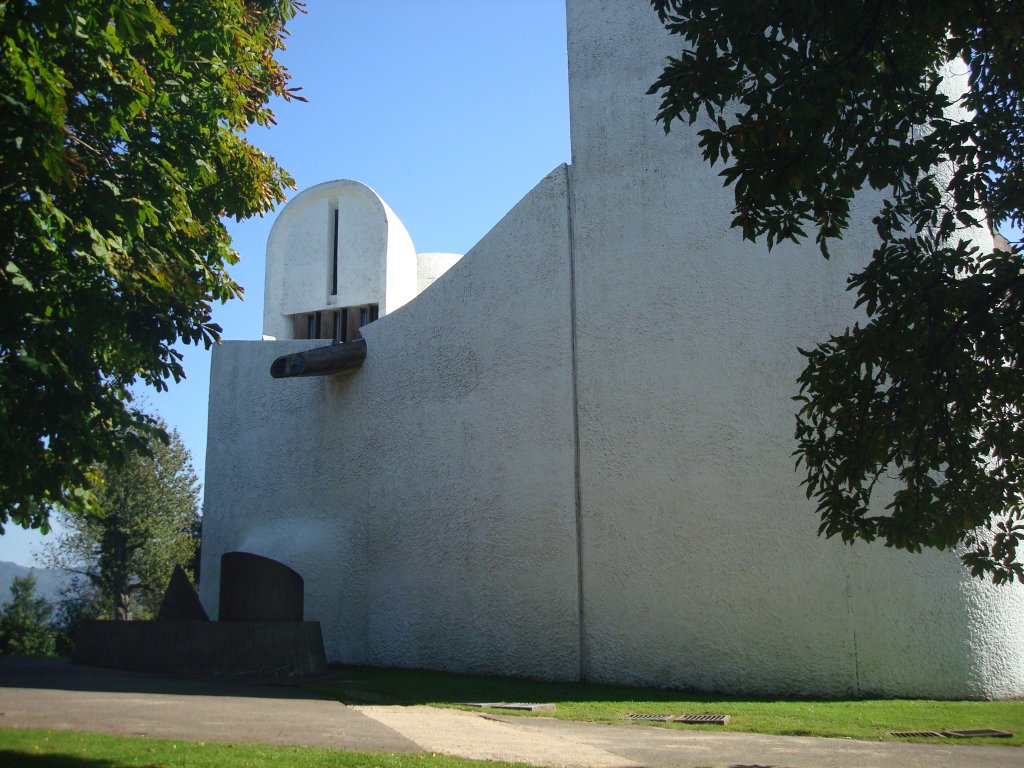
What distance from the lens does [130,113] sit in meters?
7.23

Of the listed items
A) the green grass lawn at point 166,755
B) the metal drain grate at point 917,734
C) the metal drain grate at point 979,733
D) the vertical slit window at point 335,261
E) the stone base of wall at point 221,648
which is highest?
the vertical slit window at point 335,261

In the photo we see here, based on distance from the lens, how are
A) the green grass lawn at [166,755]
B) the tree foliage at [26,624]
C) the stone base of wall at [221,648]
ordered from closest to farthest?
the green grass lawn at [166,755]
the stone base of wall at [221,648]
the tree foliage at [26,624]

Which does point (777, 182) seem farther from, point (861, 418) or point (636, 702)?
point (636, 702)

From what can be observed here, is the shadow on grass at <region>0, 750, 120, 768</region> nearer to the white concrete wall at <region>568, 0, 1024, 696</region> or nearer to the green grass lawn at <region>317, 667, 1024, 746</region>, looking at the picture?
the green grass lawn at <region>317, 667, 1024, 746</region>

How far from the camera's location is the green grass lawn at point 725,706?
368 inches

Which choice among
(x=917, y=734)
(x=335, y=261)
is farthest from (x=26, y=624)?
(x=917, y=734)

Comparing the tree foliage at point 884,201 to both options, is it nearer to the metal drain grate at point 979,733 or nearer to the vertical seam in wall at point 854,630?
the metal drain grate at point 979,733

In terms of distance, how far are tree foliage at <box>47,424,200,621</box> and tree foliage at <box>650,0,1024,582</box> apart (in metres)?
23.1

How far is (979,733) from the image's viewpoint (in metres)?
8.83

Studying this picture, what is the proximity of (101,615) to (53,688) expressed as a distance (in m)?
19.6

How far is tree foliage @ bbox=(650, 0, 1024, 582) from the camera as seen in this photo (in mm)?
5574

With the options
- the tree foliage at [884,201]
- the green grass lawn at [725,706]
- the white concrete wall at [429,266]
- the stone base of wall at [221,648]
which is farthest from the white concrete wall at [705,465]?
the white concrete wall at [429,266]

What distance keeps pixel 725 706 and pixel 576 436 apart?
4464mm

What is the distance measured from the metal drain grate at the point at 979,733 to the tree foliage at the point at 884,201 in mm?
3130
